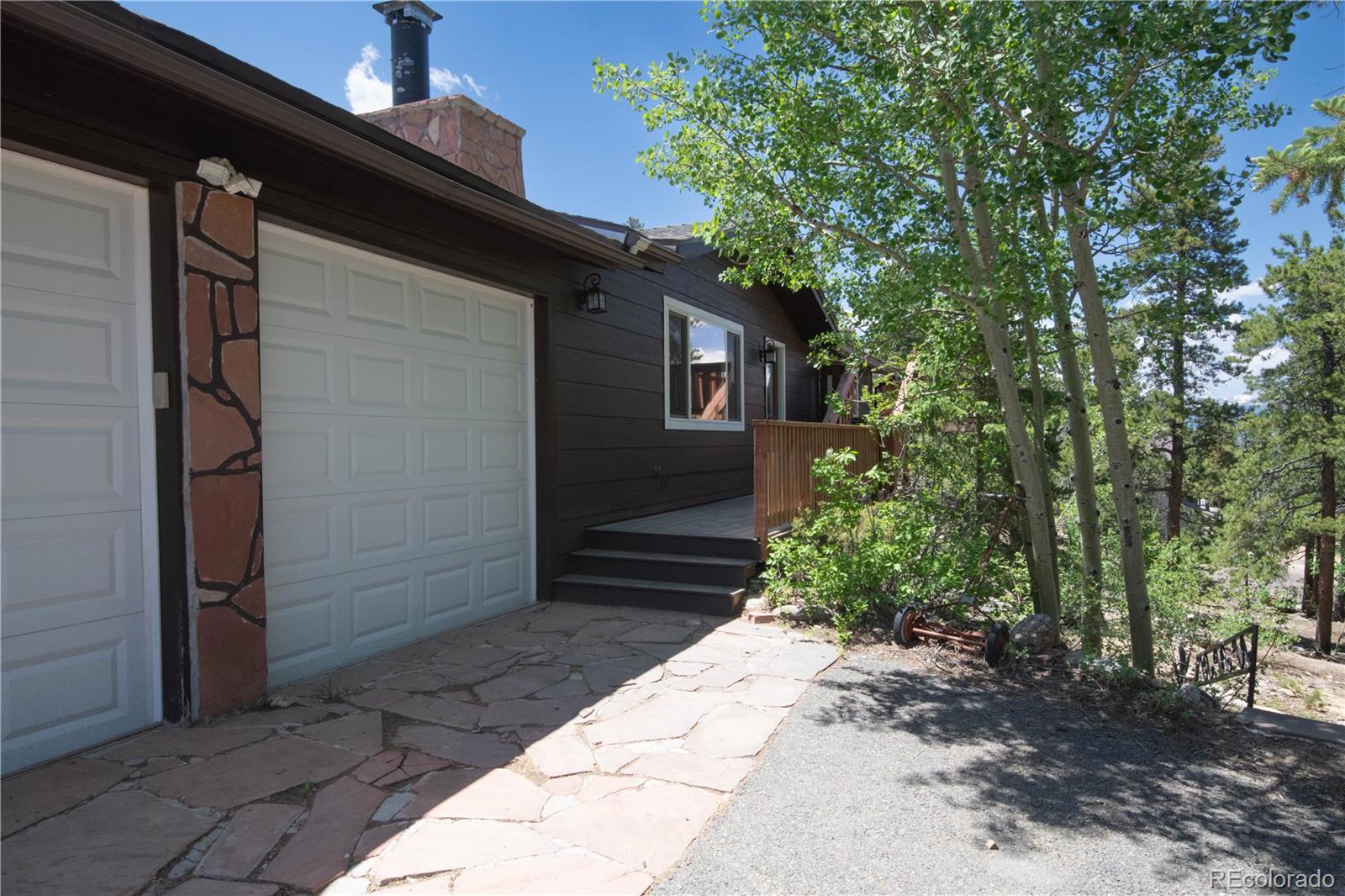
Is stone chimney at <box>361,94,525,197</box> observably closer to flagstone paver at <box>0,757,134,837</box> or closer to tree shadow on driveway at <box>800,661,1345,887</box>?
flagstone paver at <box>0,757,134,837</box>

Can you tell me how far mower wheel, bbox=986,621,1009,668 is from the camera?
3906mm

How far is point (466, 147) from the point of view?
6457mm

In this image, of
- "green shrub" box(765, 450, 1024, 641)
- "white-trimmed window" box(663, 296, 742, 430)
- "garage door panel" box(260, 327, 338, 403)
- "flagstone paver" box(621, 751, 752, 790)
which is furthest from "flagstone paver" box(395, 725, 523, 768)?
"white-trimmed window" box(663, 296, 742, 430)

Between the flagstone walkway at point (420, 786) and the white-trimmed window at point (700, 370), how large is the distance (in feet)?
13.3

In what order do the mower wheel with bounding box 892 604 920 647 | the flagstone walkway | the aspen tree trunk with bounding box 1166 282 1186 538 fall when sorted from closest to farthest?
the flagstone walkway, the mower wheel with bounding box 892 604 920 647, the aspen tree trunk with bounding box 1166 282 1186 538

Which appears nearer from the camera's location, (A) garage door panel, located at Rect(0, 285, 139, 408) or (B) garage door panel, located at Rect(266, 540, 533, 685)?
(A) garage door panel, located at Rect(0, 285, 139, 408)

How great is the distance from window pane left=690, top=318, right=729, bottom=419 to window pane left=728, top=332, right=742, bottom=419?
0.32 feet

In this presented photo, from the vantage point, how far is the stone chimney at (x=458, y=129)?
6.40 m

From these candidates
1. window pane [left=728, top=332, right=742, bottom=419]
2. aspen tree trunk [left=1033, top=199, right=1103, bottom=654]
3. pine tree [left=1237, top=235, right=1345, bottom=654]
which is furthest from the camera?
pine tree [left=1237, top=235, right=1345, bottom=654]

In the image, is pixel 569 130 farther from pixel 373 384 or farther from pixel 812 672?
pixel 812 672

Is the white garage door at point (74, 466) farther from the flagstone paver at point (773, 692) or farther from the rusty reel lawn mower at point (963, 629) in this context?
the rusty reel lawn mower at point (963, 629)

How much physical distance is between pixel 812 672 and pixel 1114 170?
2839 mm

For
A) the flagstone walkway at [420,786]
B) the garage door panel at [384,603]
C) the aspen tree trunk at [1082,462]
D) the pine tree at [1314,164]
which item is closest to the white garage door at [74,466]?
Answer: the flagstone walkway at [420,786]

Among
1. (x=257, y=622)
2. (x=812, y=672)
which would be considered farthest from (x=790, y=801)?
(x=257, y=622)
